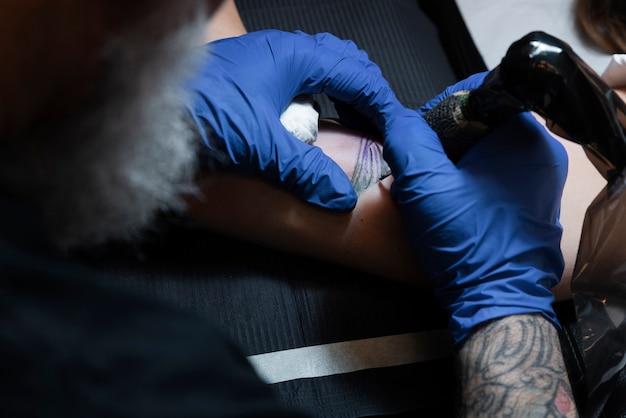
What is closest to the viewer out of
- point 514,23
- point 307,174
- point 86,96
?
point 86,96

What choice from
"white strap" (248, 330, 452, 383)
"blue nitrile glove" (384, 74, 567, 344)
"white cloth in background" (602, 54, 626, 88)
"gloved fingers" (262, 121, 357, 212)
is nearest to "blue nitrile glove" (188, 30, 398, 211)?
"gloved fingers" (262, 121, 357, 212)

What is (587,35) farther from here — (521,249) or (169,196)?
(169,196)

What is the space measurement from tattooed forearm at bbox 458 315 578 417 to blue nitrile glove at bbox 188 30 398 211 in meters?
0.28

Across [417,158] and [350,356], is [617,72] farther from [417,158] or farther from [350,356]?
[350,356]

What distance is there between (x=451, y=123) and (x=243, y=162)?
1.09 feet

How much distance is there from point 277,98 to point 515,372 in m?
0.53

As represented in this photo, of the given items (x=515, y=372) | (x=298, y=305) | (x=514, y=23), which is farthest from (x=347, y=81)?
(x=514, y=23)

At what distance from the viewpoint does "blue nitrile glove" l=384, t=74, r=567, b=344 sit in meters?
0.84

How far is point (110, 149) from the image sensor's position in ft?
1.24

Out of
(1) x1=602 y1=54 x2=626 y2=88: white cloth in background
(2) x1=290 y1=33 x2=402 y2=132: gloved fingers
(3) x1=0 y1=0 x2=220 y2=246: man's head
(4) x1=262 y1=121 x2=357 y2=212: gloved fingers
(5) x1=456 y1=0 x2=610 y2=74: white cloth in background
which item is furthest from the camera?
(5) x1=456 y1=0 x2=610 y2=74: white cloth in background

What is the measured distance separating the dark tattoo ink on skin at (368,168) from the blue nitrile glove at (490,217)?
12 cm

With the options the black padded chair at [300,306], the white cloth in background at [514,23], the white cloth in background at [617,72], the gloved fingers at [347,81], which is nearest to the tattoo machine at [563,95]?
the gloved fingers at [347,81]

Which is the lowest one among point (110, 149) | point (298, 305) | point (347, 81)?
point (298, 305)

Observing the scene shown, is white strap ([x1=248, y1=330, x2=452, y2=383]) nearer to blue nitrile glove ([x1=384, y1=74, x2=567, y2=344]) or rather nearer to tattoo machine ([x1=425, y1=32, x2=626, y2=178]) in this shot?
blue nitrile glove ([x1=384, y1=74, x2=567, y2=344])
